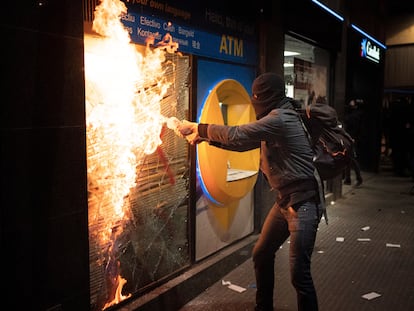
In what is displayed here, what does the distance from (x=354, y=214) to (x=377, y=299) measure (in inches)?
140

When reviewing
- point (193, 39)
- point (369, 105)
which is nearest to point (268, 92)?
point (193, 39)

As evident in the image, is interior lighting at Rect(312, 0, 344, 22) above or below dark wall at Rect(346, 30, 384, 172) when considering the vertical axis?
above

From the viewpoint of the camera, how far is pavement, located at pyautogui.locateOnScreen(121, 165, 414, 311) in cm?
421

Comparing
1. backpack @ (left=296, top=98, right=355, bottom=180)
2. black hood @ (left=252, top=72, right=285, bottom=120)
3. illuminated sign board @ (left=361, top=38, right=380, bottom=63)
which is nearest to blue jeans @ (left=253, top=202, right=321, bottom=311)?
backpack @ (left=296, top=98, right=355, bottom=180)

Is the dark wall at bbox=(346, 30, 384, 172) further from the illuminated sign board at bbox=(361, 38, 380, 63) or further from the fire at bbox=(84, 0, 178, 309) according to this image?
the fire at bbox=(84, 0, 178, 309)

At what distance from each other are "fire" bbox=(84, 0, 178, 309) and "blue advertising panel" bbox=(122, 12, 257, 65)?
0.28 feet

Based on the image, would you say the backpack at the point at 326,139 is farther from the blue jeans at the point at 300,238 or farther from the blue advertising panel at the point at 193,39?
the blue advertising panel at the point at 193,39

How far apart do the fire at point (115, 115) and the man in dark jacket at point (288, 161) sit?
575mm

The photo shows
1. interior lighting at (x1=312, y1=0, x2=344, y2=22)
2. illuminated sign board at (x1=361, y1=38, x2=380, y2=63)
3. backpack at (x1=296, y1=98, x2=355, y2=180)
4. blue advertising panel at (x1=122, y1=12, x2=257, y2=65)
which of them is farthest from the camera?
illuminated sign board at (x1=361, y1=38, x2=380, y2=63)

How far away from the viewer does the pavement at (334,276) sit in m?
4.21

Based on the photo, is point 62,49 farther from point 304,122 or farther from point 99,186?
point 304,122

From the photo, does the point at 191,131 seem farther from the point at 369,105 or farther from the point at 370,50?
the point at 369,105

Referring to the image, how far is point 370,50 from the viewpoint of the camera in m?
10.9

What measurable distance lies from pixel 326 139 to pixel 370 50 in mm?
8342
